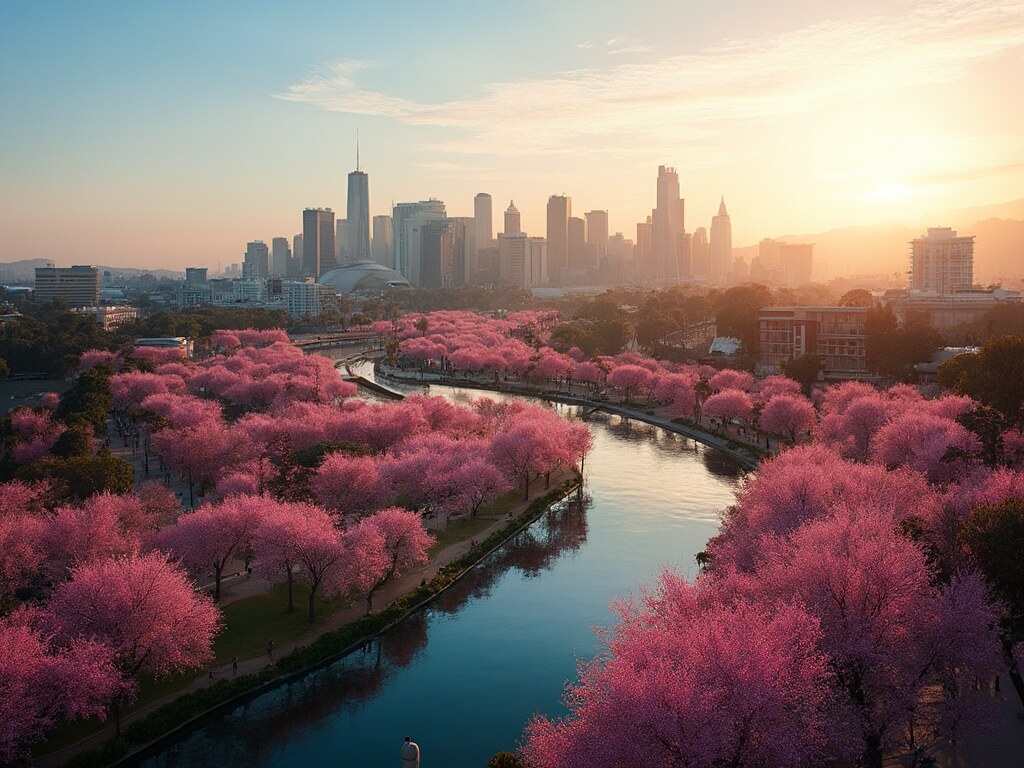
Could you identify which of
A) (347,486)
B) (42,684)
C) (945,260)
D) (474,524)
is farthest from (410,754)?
(945,260)

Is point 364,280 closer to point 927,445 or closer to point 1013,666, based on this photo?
point 927,445

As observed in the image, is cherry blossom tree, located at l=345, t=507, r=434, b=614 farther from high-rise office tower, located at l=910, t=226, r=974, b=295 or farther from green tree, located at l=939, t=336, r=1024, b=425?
high-rise office tower, located at l=910, t=226, r=974, b=295

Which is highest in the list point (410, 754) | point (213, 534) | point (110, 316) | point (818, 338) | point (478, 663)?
point (110, 316)

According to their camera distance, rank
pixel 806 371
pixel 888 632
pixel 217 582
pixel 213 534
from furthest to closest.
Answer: pixel 806 371, pixel 217 582, pixel 213 534, pixel 888 632


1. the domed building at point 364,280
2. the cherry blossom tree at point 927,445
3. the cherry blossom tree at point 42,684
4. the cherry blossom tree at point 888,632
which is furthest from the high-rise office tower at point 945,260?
the cherry blossom tree at point 42,684

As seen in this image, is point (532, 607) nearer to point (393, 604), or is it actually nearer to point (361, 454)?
point (393, 604)

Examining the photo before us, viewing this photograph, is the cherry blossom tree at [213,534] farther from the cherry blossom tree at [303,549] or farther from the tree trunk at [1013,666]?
the tree trunk at [1013,666]

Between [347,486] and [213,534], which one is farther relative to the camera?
[347,486]
